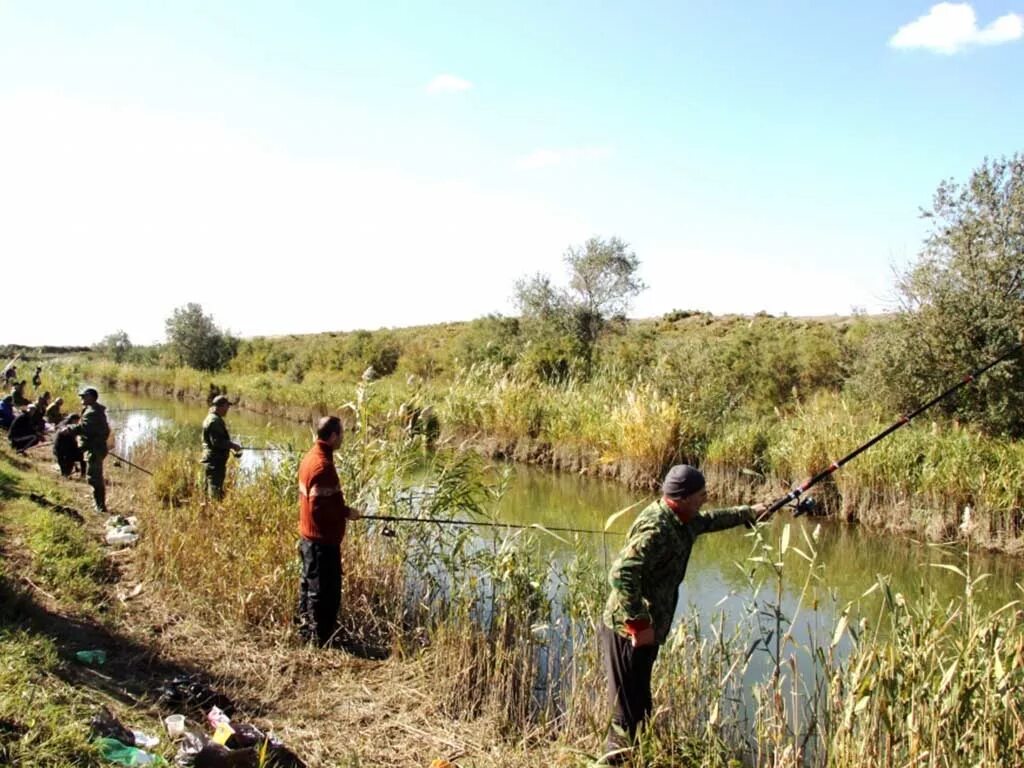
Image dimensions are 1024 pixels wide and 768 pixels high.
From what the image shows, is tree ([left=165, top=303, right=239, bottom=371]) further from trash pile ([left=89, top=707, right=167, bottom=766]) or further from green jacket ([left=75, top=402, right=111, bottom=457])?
trash pile ([left=89, top=707, right=167, bottom=766])

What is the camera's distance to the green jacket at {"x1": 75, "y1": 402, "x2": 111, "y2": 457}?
1025cm

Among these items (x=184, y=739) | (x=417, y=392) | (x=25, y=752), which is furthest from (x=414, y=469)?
(x=25, y=752)

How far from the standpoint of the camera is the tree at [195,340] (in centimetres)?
4450

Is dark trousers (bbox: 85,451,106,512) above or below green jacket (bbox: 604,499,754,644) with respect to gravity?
below

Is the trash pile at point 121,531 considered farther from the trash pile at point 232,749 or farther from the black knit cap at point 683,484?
the black knit cap at point 683,484

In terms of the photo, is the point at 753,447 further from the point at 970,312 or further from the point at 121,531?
the point at 121,531

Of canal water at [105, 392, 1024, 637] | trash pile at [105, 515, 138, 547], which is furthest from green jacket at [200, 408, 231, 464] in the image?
trash pile at [105, 515, 138, 547]

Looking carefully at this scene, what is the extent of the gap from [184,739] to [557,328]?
97.6 feet

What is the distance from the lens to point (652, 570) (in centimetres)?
389

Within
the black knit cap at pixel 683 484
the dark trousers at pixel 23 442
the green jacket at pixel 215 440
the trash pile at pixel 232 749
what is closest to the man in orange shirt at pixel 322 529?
the trash pile at pixel 232 749

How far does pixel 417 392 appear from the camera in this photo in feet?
25.4

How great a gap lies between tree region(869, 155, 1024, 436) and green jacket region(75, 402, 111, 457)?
1315cm

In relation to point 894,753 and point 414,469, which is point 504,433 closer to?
point 414,469

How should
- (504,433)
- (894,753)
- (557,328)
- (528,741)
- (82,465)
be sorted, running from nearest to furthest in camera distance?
1. (894,753)
2. (528,741)
3. (82,465)
4. (504,433)
5. (557,328)
